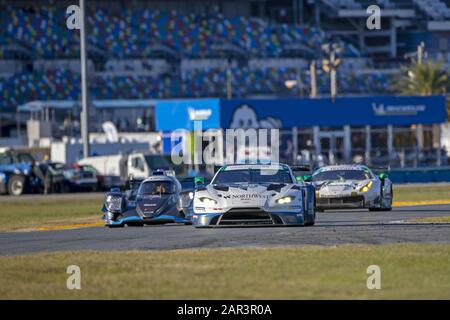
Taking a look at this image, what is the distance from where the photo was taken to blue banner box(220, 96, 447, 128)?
59.9 m

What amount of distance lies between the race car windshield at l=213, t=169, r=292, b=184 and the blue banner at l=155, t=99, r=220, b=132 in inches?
1369

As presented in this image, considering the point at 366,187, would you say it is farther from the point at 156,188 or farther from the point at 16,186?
the point at 16,186

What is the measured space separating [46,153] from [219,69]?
23.0m

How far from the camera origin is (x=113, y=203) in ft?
87.6

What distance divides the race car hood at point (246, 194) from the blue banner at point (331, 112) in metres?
36.2

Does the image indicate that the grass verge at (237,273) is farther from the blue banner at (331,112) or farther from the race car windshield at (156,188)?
the blue banner at (331,112)

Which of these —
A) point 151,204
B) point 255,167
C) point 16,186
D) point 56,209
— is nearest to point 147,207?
point 151,204

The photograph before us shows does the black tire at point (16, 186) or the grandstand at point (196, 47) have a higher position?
the grandstand at point (196, 47)

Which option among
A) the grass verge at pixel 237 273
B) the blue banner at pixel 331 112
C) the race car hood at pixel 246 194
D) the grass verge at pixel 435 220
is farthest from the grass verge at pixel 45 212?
the blue banner at pixel 331 112

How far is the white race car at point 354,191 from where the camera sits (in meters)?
30.2

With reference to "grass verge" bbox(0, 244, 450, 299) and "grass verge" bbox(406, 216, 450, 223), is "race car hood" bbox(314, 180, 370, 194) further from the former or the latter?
"grass verge" bbox(0, 244, 450, 299)

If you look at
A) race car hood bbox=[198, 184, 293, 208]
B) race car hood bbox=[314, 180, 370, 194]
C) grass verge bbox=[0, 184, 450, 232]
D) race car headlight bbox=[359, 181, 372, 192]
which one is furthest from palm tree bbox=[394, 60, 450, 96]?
race car hood bbox=[198, 184, 293, 208]

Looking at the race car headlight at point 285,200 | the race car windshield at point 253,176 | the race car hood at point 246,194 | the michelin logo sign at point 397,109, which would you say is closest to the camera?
the race car hood at point 246,194

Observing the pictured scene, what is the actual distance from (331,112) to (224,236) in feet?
138
